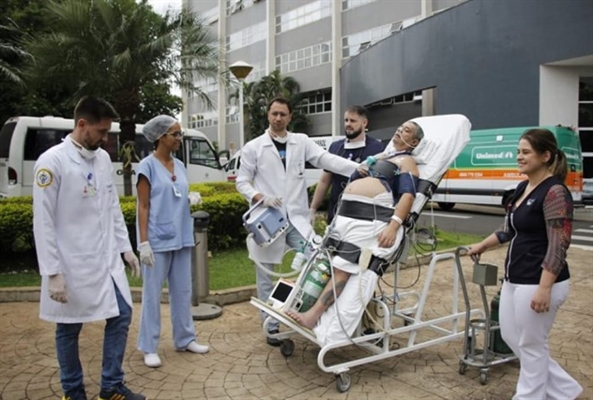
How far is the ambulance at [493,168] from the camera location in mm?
15391

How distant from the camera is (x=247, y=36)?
46.0 meters

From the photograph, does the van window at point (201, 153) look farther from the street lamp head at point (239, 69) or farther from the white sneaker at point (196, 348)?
the white sneaker at point (196, 348)

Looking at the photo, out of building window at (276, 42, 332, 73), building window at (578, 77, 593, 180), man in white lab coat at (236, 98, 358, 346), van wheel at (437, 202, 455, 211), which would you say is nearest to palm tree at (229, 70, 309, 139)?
building window at (276, 42, 332, 73)

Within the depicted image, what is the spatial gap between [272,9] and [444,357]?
41.6m

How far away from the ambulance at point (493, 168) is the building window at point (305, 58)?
911 inches

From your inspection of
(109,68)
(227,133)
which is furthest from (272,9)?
(109,68)

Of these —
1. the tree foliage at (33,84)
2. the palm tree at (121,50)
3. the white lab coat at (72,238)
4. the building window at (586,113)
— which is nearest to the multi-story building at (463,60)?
the building window at (586,113)

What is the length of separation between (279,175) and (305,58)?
124 feet

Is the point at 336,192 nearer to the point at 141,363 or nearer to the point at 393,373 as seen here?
the point at 393,373

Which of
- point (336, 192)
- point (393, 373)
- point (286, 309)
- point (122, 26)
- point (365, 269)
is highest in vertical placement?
point (122, 26)

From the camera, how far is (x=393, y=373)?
13.4 feet

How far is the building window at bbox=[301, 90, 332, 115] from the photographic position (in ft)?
131

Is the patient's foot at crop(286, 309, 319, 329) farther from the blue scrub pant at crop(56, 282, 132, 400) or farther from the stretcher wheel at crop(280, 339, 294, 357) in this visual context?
the blue scrub pant at crop(56, 282, 132, 400)

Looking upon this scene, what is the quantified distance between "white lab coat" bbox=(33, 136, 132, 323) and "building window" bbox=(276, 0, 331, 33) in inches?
1459
